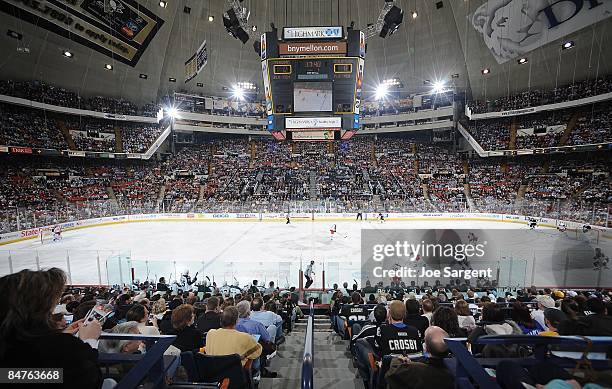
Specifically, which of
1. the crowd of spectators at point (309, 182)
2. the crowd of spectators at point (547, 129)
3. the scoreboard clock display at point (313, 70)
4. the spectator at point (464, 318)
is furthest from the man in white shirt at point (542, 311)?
the crowd of spectators at point (547, 129)

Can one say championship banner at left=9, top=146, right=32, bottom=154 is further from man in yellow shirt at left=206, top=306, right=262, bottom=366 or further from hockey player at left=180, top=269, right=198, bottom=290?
man in yellow shirt at left=206, top=306, right=262, bottom=366

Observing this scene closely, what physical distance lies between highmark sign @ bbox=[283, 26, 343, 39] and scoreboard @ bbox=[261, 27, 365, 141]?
5cm

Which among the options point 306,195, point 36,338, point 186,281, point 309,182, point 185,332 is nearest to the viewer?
point 36,338

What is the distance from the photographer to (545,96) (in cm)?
2933

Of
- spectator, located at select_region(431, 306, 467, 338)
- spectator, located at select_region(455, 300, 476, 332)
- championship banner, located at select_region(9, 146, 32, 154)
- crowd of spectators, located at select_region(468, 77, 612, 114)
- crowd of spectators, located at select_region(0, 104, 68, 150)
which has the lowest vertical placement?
spectator, located at select_region(455, 300, 476, 332)

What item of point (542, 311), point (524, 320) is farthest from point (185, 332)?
point (542, 311)

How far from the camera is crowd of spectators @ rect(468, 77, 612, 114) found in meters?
25.7

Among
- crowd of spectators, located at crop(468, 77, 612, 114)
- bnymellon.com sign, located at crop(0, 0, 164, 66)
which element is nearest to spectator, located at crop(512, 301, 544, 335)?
bnymellon.com sign, located at crop(0, 0, 164, 66)

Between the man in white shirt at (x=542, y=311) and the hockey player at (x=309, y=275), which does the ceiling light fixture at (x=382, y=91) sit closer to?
the hockey player at (x=309, y=275)

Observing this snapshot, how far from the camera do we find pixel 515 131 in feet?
107

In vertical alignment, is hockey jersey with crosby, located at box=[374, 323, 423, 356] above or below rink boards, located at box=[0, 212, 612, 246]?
above

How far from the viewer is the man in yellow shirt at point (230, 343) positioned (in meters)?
2.93

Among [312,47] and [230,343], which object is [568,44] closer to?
[312,47]

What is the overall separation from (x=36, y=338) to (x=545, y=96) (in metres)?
38.8
